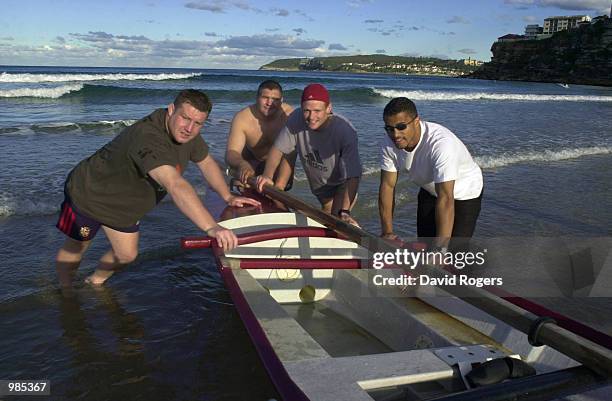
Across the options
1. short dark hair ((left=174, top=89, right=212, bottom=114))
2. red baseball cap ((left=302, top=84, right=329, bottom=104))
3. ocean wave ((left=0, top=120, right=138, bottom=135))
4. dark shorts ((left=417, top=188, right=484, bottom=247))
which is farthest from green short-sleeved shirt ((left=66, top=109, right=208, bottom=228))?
ocean wave ((left=0, top=120, right=138, bottom=135))

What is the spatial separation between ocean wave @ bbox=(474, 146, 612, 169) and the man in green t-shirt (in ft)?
26.5

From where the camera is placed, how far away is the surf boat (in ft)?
7.10

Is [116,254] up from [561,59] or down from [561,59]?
down

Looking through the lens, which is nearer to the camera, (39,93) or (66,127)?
(66,127)

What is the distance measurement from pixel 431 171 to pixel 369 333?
131 cm

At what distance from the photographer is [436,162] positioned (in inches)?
152

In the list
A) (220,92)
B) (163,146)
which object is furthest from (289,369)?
(220,92)

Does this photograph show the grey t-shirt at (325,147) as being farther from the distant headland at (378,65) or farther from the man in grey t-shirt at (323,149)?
the distant headland at (378,65)

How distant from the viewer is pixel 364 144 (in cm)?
Answer: 1257

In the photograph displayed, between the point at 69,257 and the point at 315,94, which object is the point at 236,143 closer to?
the point at 315,94

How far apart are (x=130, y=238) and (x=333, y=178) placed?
6.93ft

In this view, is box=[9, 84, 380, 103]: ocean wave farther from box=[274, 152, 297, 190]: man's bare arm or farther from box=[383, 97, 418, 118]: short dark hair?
box=[383, 97, 418, 118]: short dark hair

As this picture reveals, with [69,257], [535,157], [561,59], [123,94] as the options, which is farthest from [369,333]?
[561,59]

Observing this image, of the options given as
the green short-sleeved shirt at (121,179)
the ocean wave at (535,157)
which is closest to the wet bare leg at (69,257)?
the green short-sleeved shirt at (121,179)
